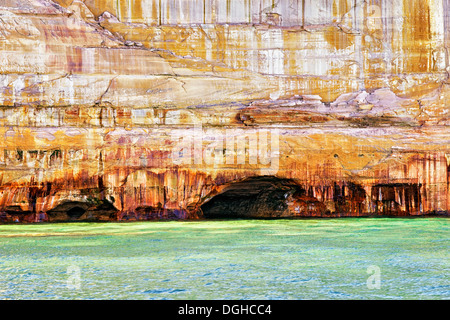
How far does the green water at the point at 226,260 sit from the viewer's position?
287 centimetres

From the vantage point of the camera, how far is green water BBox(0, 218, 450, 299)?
2.87 m

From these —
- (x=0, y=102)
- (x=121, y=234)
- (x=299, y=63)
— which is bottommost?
(x=121, y=234)

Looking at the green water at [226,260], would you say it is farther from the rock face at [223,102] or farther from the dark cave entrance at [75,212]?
the rock face at [223,102]

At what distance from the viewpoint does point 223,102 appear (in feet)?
20.5

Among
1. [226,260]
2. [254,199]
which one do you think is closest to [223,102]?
[254,199]

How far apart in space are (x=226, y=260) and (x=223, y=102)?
2.84 meters

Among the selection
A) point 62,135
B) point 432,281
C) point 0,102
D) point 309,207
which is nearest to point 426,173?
point 309,207

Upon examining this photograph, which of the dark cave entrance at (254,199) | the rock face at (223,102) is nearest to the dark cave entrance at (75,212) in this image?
the rock face at (223,102)

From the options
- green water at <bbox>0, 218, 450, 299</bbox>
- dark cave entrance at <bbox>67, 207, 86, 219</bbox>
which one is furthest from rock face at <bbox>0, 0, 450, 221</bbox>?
green water at <bbox>0, 218, 450, 299</bbox>

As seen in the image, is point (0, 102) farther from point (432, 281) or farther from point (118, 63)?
point (432, 281)

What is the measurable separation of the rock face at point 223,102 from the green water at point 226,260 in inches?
17.7

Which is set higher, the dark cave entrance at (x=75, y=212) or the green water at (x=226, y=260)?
the dark cave entrance at (x=75, y=212)

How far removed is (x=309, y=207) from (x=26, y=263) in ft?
11.4

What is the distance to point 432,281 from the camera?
308cm
